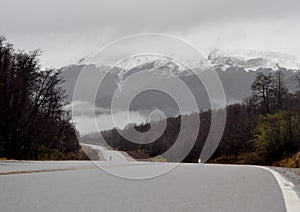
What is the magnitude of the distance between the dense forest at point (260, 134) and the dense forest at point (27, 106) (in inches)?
260

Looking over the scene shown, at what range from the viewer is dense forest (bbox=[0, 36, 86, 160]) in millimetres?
40969

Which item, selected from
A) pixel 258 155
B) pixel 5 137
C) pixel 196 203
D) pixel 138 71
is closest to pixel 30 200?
pixel 196 203

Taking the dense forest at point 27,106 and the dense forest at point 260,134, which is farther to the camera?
the dense forest at point 260,134

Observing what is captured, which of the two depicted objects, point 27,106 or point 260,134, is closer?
point 27,106

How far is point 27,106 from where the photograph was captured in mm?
44562

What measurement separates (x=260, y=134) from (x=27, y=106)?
102 ft

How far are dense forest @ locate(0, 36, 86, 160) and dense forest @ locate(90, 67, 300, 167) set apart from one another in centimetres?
660

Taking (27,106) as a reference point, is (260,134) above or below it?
below

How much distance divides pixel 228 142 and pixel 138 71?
62515 millimetres

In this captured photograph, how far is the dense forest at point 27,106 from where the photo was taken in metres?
41.0

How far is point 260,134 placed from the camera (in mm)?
62188

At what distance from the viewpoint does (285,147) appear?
5238cm

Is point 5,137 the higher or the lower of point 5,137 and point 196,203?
the higher

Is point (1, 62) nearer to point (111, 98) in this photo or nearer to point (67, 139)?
point (67, 139)
